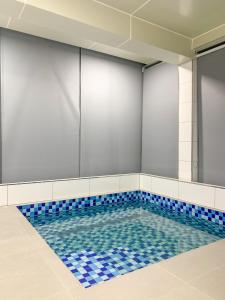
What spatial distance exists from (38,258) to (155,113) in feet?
10.0

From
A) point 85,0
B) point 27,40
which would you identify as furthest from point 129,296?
point 27,40

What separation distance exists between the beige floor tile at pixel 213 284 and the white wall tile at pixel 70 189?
2.27 metres

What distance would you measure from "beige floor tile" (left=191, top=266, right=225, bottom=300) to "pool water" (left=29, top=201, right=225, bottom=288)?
0.63 meters

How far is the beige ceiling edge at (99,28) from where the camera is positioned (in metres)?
2.16

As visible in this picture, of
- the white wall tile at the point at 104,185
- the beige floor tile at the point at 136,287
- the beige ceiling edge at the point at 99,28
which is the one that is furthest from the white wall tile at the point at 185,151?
the beige floor tile at the point at 136,287

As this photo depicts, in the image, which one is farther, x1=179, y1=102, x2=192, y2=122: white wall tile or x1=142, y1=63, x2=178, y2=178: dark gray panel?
x1=142, y1=63, x2=178, y2=178: dark gray panel

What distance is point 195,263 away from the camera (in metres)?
1.60

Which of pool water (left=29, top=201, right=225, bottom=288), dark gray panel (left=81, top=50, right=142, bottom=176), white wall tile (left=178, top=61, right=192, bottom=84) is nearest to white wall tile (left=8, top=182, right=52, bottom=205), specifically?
pool water (left=29, top=201, right=225, bottom=288)

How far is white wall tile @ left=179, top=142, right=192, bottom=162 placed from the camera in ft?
10.8

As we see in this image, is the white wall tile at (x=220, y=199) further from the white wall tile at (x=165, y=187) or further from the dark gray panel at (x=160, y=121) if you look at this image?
the dark gray panel at (x=160, y=121)

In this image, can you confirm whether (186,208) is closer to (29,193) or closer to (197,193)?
(197,193)

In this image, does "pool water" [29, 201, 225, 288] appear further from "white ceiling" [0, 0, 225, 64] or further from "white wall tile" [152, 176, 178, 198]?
"white ceiling" [0, 0, 225, 64]

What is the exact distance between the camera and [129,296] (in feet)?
3.96

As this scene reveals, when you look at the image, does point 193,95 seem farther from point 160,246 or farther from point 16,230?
point 16,230
